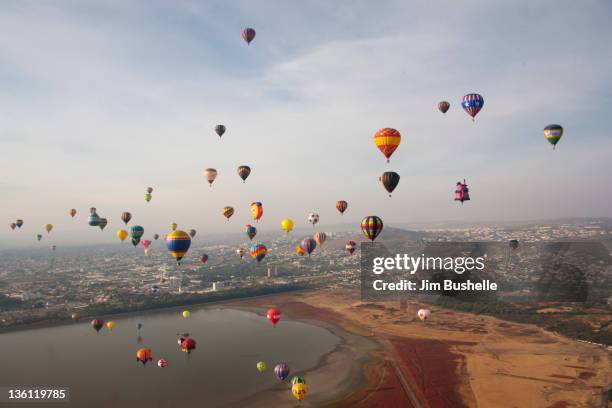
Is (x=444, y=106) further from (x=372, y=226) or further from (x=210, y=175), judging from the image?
(x=210, y=175)

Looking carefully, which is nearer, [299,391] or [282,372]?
[299,391]

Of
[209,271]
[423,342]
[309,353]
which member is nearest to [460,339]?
[423,342]

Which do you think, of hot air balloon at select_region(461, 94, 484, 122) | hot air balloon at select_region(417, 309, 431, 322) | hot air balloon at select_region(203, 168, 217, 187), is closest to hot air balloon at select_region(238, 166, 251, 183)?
hot air balloon at select_region(203, 168, 217, 187)

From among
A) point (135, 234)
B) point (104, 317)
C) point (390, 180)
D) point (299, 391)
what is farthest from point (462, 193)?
point (104, 317)

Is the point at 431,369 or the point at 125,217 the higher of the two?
the point at 125,217

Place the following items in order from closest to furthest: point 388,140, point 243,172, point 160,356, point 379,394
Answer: point 379,394 → point 388,140 → point 160,356 → point 243,172

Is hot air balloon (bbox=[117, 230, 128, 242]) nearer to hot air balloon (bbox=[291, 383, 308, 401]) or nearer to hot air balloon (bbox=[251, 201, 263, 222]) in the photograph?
hot air balloon (bbox=[251, 201, 263, 222])
